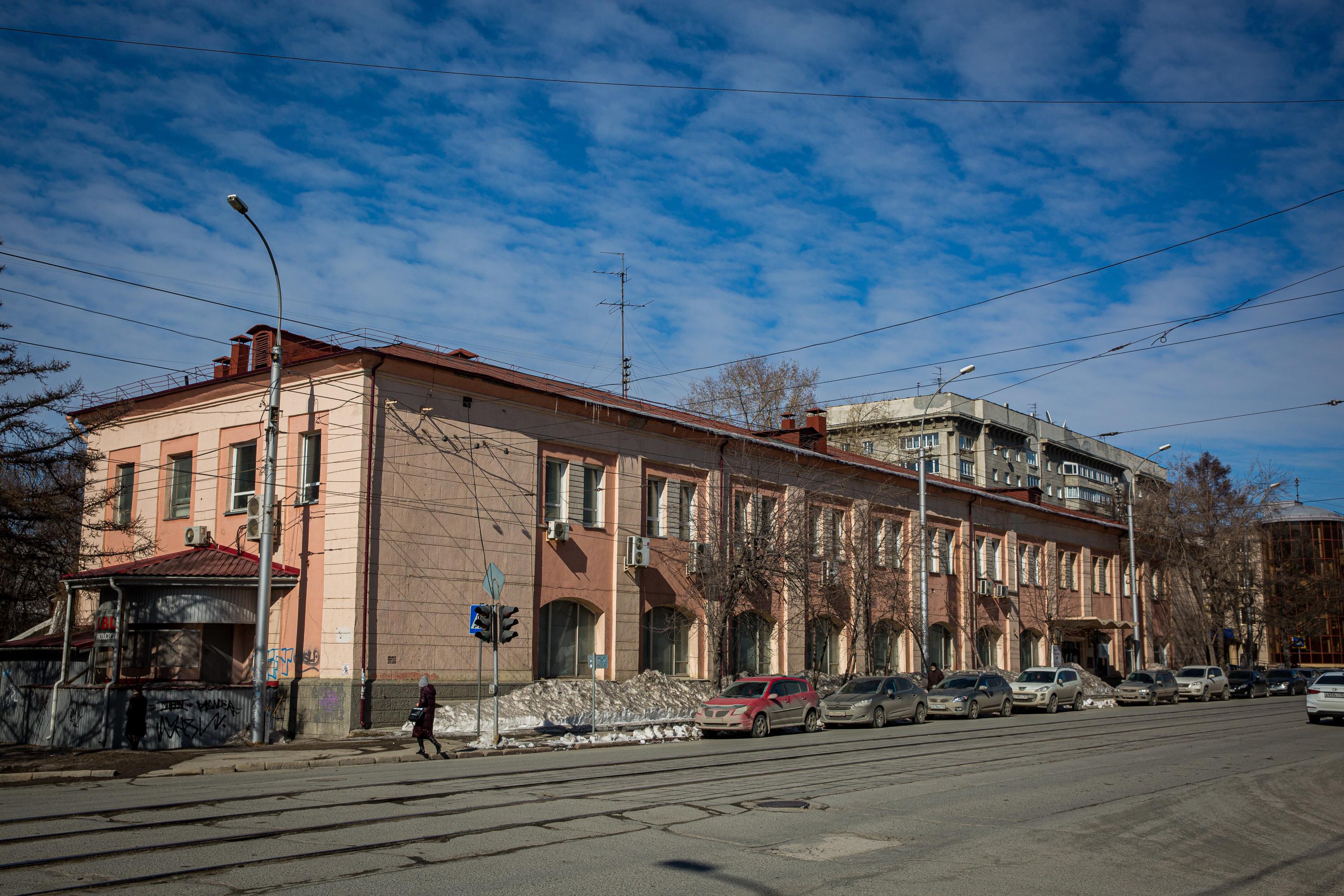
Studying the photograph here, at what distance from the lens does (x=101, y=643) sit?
81.8 feet

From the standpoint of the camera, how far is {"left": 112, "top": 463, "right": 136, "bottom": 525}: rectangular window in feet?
107

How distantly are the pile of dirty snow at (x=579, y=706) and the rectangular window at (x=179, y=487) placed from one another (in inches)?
431

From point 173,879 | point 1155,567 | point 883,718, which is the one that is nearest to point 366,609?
point 883,718

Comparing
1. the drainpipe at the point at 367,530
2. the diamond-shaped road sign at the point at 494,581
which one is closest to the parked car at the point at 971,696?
the diamond-shaped road sign at the point at 494,581

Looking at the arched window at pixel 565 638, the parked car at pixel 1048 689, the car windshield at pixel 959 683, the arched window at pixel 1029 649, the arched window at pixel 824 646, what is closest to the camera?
the arched window at pixel 565 638

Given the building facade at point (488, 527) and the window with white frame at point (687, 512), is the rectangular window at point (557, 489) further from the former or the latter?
the window with white frame at point (687, 512)

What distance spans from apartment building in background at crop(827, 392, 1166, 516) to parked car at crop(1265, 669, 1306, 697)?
17.8m

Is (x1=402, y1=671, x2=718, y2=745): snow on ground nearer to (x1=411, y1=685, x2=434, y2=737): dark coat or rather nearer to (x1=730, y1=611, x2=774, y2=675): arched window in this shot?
(x1=730, y1=611, x2=774, y2=675): arched window

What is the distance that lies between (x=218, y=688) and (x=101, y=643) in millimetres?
3178

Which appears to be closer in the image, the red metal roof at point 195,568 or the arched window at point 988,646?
the red metal roof at point 195,568

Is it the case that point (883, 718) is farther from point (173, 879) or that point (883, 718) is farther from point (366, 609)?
point (173, 879)

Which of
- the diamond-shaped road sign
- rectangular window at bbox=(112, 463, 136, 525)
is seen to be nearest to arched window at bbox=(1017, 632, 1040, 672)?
the diamond-shaped road sign

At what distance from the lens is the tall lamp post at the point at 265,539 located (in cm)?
2305

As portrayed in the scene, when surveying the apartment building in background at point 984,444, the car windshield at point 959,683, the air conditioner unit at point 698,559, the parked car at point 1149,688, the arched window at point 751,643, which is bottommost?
the parked car at point 1149,688
